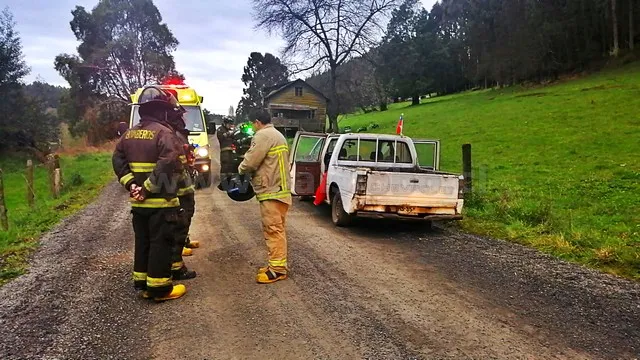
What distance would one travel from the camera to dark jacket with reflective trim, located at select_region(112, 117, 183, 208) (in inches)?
171

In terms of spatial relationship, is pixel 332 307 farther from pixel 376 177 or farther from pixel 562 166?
pixel 562 166

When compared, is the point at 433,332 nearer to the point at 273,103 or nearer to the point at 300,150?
the point at 300,150

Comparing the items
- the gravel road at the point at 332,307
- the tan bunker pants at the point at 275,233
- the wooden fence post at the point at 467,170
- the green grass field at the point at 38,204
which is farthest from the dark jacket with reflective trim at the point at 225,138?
the tan bunker pants at the point at 275,233

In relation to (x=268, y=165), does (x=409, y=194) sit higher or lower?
lower

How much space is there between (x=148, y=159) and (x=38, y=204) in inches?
375

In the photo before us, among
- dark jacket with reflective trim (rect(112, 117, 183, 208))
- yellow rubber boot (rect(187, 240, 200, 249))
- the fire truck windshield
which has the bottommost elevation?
yellow rubber boot (rect(187, 240, 200, 249))

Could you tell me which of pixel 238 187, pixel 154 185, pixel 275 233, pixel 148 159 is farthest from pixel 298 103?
pixel 154 185

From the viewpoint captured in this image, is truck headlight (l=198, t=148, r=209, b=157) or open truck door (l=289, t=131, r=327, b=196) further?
truck headlight (l=198, t=148, r=209, b=157)

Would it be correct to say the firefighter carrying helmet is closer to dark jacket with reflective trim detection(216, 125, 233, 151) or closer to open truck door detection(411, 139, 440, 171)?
open truck door detection(411, 139, 440, 171)

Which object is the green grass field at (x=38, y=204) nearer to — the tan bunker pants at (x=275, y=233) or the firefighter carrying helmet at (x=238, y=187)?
the firefighter carrying helmet at (x=238, y=187)

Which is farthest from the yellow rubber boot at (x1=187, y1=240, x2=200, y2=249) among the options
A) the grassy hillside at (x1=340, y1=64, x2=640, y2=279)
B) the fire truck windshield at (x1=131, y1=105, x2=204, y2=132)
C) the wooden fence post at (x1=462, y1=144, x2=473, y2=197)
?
the fire truck windshield at (x1=131, y1=105, x2=204, y2=132)

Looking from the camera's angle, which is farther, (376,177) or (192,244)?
(376,177)

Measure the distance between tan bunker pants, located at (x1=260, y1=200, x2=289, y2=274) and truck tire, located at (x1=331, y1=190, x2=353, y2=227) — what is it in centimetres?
276

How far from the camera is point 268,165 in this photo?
16.8 ft
